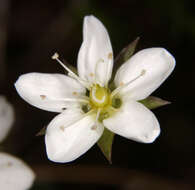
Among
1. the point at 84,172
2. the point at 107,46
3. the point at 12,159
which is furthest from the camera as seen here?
the point at 84,172

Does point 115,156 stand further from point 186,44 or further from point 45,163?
point 186,44

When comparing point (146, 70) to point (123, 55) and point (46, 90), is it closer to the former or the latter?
point (123, 55)

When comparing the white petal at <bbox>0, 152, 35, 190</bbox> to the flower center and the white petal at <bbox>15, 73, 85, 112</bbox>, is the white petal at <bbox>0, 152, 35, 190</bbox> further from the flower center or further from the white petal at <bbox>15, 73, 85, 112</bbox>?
the flower center

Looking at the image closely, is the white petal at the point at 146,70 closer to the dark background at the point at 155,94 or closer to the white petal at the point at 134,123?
the white petal at the point at 134,123

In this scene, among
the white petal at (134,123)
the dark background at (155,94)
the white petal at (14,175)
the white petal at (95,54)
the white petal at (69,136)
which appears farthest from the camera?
the dark background at (155,94)

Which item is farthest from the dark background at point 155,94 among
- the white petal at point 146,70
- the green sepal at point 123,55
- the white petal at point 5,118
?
the white petal at point 146,70

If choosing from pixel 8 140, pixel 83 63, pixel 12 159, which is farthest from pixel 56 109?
pixel 8 140

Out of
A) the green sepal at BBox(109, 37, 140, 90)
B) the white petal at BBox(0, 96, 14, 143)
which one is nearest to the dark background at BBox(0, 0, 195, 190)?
the white petal at BBox(0, 96, 14, 143)
